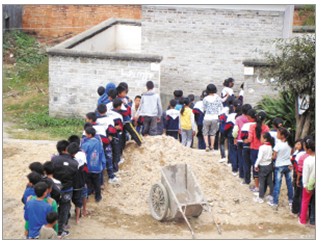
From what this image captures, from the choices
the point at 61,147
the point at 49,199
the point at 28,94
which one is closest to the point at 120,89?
the point at 61,147

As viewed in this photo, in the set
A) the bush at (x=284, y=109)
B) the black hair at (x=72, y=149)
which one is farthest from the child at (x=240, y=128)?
the black hair at (x=72, y=149)

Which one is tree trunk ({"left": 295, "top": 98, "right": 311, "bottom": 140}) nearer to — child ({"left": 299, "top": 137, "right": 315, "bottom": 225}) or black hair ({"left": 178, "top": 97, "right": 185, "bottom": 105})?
black hair ({"left": 178, "top": 97, "right": 185, "bottom": 105})

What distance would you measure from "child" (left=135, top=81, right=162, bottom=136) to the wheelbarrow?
2.45 meters

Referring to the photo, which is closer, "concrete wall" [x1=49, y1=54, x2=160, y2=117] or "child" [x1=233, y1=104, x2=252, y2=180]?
"child" [x1=233, y1=104, x2=252, y2=180]

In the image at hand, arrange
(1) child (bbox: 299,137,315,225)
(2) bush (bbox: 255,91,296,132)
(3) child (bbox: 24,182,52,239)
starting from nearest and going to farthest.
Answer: (3) child (bbox: 24,182,52,239) < (1) child (bbox: 299,137,315,225) < (2) bush (bbox: 255,91,296,132)

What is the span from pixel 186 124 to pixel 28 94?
23.2 ft

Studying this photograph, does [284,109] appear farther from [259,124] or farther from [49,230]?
[49,230]

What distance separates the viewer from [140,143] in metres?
12.4

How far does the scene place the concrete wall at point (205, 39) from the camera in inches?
711

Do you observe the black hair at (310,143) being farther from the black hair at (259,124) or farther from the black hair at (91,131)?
the black hair at (91,131)

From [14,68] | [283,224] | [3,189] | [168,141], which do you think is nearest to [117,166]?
[168,141]

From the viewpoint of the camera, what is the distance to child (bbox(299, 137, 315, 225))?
10.4 metres

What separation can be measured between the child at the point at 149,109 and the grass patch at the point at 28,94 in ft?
9.58

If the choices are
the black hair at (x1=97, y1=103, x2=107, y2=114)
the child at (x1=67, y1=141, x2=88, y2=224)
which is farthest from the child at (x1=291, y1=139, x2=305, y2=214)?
the child at (x1=67, y1=141, x2=88, y2=224)
